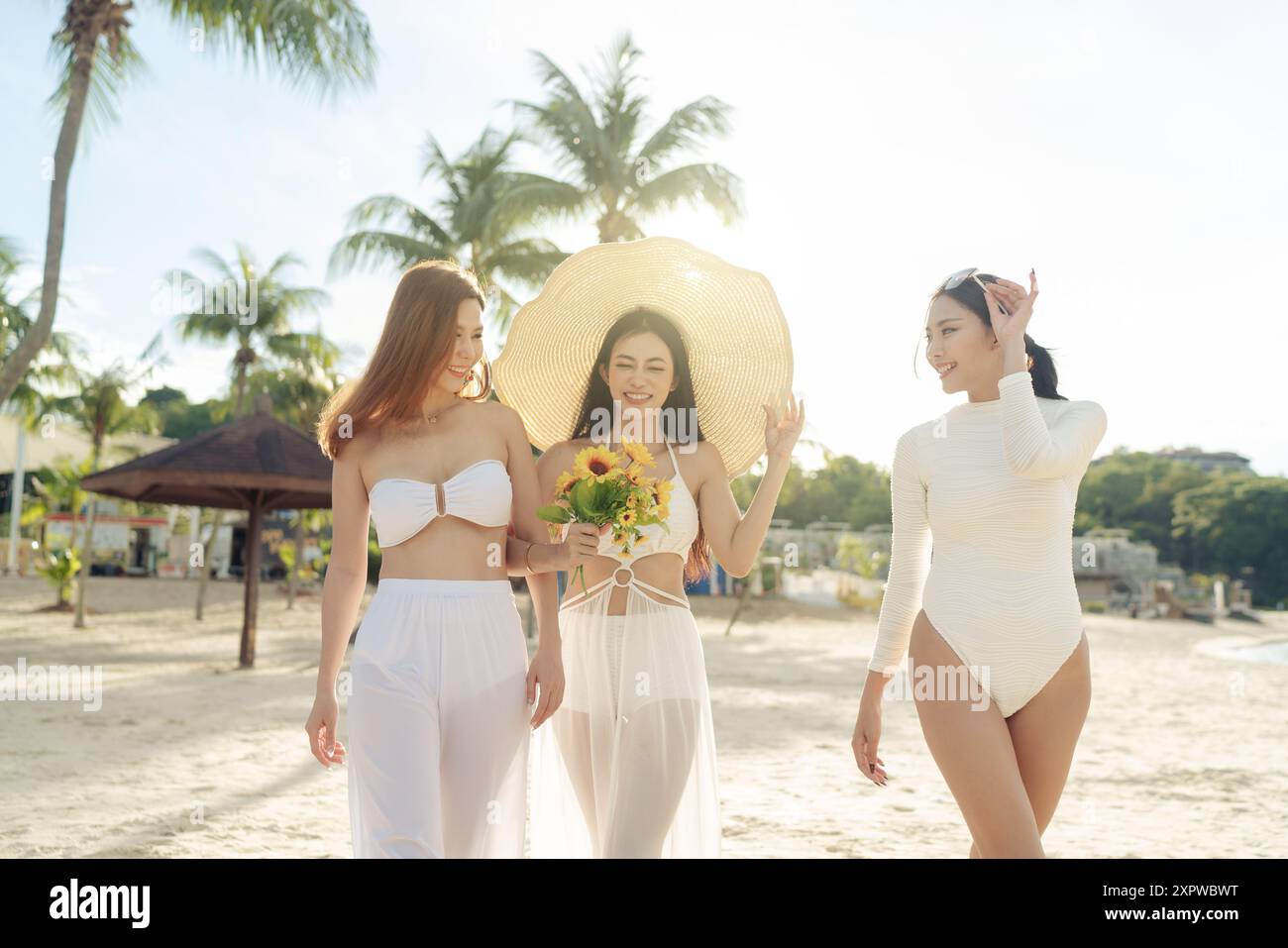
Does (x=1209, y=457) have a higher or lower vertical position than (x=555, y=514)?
higher

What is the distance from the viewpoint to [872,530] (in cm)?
4638

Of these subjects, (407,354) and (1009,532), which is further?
(407,354)

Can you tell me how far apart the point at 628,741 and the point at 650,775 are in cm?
12

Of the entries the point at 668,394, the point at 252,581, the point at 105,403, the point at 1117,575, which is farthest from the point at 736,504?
the point at 1117,575

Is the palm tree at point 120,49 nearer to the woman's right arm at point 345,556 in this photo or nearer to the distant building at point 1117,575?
the woman's right arm at point 345,556

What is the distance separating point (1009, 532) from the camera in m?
2.82

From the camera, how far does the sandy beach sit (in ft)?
20.2

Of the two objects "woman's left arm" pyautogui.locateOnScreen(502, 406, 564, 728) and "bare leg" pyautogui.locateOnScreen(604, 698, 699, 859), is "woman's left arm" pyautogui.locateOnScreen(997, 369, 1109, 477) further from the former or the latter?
"woman's left arm" pyautogui.locateOnScreen(502, 406, 564, 728)

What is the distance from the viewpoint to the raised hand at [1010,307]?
2.79 m

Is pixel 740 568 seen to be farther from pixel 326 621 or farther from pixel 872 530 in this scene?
pixel 872 530

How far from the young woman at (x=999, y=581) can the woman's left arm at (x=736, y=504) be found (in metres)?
0.50

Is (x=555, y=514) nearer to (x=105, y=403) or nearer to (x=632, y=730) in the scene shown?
(x=632, y=730)

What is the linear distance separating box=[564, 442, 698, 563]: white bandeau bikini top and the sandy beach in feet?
9.94
